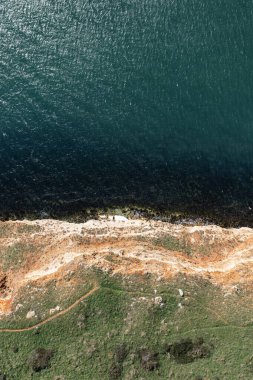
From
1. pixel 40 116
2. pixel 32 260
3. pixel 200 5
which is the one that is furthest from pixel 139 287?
pixel 200 5

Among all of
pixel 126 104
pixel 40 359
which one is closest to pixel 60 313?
pixel 40 359

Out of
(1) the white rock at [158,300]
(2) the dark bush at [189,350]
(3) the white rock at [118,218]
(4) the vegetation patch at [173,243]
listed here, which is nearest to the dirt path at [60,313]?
(1) the white rock at [158,300]

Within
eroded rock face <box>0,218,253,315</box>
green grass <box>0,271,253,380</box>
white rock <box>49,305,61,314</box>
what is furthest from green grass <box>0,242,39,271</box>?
green grass <box>0,271,253,380</box>

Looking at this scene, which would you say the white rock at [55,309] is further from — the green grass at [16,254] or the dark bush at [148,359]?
the dark bush at [148,359]

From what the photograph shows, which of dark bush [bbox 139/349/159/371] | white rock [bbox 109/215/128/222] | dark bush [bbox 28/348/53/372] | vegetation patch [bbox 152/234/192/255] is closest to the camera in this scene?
dark bush [bbox 139/349/159/371]

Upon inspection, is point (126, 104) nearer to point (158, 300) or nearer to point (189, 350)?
point (158, 300)

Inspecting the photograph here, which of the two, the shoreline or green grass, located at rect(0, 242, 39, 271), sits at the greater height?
the shoreline

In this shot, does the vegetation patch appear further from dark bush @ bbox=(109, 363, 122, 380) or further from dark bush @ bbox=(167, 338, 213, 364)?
Result: dark bush @ bbox=(109, 363, 122, 380)
